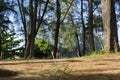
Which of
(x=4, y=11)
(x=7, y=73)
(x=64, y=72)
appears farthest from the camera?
(x=4, y=11)

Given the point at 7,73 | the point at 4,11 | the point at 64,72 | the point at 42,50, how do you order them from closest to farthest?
the point at 64,72 < the point at 7,73 < the point at 4,11 < the point at 42,50

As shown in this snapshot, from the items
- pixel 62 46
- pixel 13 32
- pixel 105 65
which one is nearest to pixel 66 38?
pixel 62 46

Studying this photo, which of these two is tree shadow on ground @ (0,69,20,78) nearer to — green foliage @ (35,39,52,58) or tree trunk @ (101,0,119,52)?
tree trunk @ (101,0,119,52)

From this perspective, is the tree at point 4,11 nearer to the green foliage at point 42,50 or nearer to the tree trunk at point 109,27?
the green foliage at point 42,50

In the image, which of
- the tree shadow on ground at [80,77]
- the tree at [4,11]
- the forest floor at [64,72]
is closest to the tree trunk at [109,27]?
the forest floor at [64,72]

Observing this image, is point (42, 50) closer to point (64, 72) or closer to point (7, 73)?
point (7, 73)

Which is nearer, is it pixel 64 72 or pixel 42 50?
pixel 64 72

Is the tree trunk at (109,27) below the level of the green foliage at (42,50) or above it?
above

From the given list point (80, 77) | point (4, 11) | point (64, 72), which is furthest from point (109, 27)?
point (4, 11)

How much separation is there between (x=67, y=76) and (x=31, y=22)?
16.5 meters

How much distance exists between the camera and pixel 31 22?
24.3 m

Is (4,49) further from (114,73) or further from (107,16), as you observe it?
(114,73)

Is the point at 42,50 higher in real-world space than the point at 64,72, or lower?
lower

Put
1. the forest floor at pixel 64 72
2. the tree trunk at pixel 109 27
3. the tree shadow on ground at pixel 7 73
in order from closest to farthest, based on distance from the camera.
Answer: the forest floor at pixel 64 72 < the tree shadow on ground at pixel 7 73 < the tree trunk at pixel 109 27
